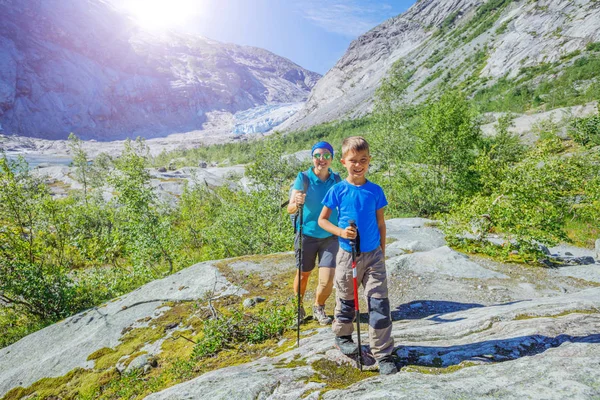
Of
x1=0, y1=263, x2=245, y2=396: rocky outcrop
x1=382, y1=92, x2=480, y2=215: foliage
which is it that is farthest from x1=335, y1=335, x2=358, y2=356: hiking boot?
x1=382, y1=92, x2=480, y2=215: foliage

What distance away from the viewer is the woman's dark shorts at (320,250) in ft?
18.6

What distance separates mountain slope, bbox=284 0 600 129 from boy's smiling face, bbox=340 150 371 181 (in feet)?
119

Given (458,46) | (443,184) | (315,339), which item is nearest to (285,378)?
(315,339)

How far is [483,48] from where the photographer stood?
10100 cm

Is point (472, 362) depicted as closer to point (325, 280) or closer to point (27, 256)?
point (325, 280)

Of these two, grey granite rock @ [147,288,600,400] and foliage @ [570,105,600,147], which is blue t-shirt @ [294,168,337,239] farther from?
foliage @ [570,105,600,147]

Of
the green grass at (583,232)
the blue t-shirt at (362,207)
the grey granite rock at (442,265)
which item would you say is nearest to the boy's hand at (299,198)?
the blue t-shirt at (362,207)

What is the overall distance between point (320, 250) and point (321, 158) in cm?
180

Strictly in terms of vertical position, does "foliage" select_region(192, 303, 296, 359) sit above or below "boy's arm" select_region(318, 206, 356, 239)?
below

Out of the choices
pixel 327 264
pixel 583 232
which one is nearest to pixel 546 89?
pixel 583 232

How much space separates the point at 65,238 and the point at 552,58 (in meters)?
97.9

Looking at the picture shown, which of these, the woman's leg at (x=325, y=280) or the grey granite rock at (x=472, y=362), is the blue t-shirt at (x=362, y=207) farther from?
the grey granite rock at (x=472, y=362)

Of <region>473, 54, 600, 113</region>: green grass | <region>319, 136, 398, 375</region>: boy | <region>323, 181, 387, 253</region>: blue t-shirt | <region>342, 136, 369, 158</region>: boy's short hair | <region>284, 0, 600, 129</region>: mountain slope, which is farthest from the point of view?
<region>284, 0, 600, 129</region>: mountain slope

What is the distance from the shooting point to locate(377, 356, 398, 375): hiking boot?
356 centimetres
